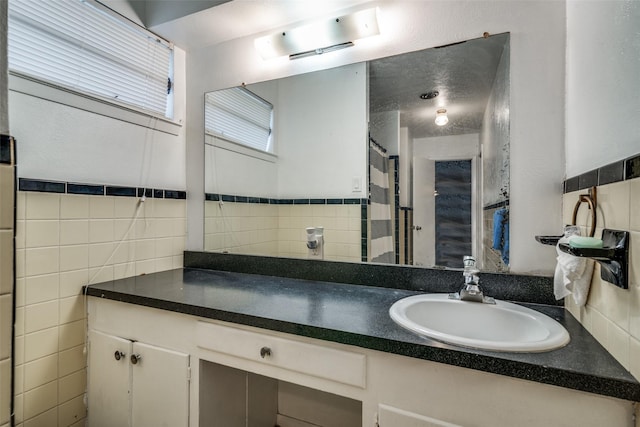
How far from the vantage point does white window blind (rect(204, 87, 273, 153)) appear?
1.78m

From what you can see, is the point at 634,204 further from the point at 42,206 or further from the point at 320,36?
the point at 42,206

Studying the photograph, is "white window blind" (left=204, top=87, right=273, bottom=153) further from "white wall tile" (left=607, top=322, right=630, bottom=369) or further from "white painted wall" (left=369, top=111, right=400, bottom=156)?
"white wall tile" (left=607, top=322, right=630, bottom=369)

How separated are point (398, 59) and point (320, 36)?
404 mm

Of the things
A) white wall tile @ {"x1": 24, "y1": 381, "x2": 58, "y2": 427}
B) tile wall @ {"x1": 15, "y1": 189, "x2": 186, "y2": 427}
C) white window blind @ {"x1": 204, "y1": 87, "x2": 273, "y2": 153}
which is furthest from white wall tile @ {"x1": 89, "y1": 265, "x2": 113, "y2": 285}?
white window blind @ {"x1": 204, "y1": 87, "x2": 273, "y2": 153}

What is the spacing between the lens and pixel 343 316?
40.7 inches

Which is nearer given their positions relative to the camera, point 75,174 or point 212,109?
point 75,174

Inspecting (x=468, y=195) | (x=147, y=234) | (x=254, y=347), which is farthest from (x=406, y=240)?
(x=147, y=234)

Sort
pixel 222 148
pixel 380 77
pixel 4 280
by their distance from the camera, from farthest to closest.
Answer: pixel 222 148 < pixel 380 77 < pixel 4 280

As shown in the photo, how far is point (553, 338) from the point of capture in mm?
816

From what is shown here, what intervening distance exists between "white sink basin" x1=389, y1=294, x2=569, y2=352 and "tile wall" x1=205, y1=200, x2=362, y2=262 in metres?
0.42

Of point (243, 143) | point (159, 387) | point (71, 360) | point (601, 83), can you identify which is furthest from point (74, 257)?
point (601, 83)

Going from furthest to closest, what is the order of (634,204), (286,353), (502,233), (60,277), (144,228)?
(144,228) → (60,277) → (502,233) → (286,353) → (634,204)

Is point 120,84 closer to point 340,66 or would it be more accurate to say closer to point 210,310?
point 340,66

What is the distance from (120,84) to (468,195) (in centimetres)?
174
